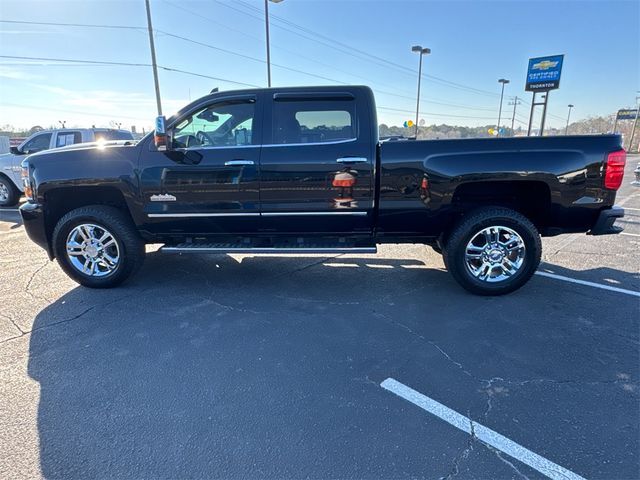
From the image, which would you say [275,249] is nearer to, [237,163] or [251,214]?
[251,214]

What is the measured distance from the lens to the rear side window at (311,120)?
13.5 feet

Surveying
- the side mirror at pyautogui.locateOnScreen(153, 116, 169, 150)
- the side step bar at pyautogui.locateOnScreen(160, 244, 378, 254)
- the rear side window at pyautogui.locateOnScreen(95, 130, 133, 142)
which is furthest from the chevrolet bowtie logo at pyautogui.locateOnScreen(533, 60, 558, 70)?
the side mirror at pyautogui.locateOnScreen(153, 116, 169, 150)

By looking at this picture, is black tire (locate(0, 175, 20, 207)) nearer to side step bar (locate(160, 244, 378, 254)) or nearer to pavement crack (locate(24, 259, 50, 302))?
pavement crack (locate(24, 259, 50, 302))

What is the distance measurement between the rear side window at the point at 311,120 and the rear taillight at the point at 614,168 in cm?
257

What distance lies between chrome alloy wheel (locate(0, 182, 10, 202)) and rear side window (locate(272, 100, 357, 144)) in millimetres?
9288

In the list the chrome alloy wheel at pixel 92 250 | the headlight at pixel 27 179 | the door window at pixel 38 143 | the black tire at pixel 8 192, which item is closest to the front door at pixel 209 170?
the chrome alloy wheel at pixel 92 250

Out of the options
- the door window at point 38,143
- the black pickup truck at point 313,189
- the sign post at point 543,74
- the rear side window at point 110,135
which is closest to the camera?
the black pickup truck at point 313,189

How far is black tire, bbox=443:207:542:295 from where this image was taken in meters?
4.00

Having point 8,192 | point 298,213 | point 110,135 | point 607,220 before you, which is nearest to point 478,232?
point 607,220

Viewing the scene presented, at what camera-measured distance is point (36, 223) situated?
14.3ft

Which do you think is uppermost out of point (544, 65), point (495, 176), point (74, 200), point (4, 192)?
point (544, 65)

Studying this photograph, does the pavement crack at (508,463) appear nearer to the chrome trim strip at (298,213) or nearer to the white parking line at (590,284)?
the chrome trim strip at (298,213)

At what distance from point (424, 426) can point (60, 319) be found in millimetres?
3405

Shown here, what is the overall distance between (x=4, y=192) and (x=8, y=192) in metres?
0.12
